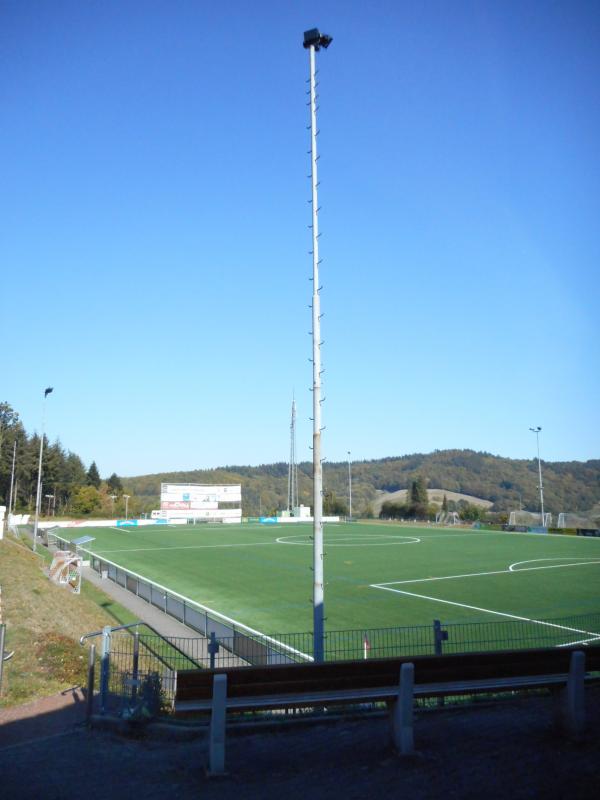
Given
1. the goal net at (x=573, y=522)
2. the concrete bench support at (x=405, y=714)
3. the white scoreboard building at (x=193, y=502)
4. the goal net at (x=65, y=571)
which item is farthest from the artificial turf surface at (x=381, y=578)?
the white scoreboard building at (x=193, y=502)

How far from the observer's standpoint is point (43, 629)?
1300 centimetres

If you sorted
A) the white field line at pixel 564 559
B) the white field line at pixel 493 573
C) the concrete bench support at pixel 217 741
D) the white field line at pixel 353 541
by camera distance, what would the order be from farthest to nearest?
the white field line at pixel 353 541 < the white field line at pixel 564 559 < the white field line at pixel 493 573 < the concrete bench support at pixel 217 741

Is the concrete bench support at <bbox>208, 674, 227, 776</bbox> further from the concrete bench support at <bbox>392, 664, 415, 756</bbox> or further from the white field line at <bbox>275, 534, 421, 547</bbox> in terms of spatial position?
the white field line at <bbox>275, 534, 421, 547</bbox>

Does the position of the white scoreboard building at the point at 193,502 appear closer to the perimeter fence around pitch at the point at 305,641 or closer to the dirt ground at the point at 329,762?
the perimeter fence around pitch at the point at 305,641

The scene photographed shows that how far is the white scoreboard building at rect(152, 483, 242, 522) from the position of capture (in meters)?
84.4

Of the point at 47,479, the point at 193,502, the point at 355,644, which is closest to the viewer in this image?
the point at 355,644

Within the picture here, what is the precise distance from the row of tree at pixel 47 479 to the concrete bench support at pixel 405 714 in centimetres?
8433

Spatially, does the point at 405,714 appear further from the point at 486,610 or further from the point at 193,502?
the point at 193,502

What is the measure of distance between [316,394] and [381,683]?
5796mm

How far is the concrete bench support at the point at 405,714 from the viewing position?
19.9 ft

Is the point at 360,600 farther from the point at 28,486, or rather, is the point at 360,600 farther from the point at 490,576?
the point at 28,486

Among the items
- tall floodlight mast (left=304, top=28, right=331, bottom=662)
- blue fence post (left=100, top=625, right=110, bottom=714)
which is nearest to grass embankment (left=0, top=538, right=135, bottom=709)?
blue fence post (left=100, top=625, right=110, bottom=714)

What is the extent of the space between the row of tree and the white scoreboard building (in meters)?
16.5

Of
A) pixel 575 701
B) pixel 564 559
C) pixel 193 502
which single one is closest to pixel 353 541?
pixel 564 559
